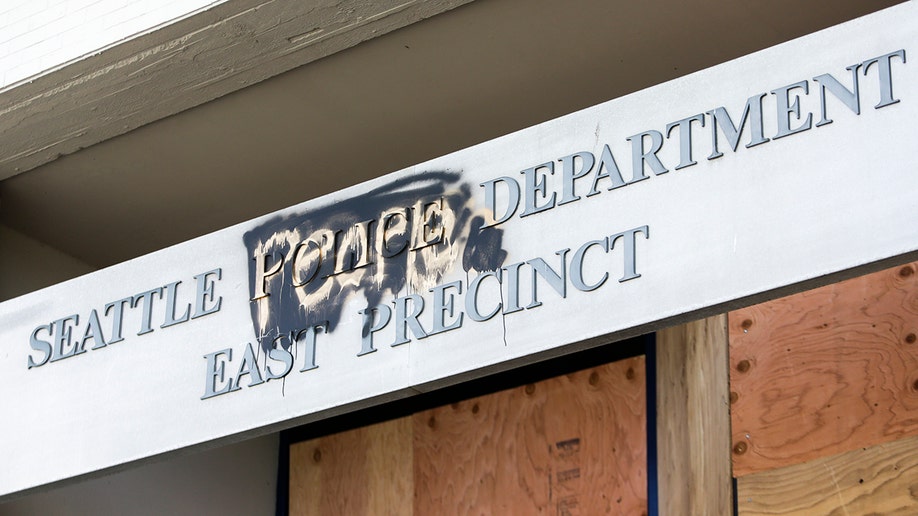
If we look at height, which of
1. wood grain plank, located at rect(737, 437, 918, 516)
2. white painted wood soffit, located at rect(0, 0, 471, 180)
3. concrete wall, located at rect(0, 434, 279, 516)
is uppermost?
white painted wood soffit, located at rect(0, 0, 471, 180)

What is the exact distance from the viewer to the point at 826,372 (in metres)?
5.36

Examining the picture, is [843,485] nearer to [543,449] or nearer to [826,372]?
[826,372]

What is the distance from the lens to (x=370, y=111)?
19.0 feet

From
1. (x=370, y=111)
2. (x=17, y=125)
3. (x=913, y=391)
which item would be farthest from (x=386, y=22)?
(x=913, y=391)

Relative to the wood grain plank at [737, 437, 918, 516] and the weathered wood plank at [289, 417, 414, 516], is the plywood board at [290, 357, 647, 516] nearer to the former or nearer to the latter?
the weathered wood plank at [289, 417, 414, 516]

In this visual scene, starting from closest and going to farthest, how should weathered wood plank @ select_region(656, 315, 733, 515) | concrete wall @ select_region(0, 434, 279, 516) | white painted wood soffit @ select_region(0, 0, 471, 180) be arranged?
white painted wood soffit @ select_region(0, 0, 471, 180) → weathered wood plank @ select_region(656, 315, 733, 515) → concrete wall @ select_region(0, 434, 279, 516)

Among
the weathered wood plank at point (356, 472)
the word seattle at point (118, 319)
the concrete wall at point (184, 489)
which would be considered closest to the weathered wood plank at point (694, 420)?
the weathered wood plank at point (356, 472)

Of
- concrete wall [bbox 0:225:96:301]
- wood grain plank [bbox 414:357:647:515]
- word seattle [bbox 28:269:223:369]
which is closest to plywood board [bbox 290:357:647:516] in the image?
wood grain plank [bbox 414:357:647:515]

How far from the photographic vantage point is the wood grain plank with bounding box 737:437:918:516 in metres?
5.03

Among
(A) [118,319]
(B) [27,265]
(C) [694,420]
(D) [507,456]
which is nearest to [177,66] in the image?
(A) [118,319]

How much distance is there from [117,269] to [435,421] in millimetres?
2021

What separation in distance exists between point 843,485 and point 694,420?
0.66m

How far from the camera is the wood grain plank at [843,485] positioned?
5.03 meters

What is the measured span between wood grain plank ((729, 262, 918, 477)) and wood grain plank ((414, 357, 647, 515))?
1.81 feet
